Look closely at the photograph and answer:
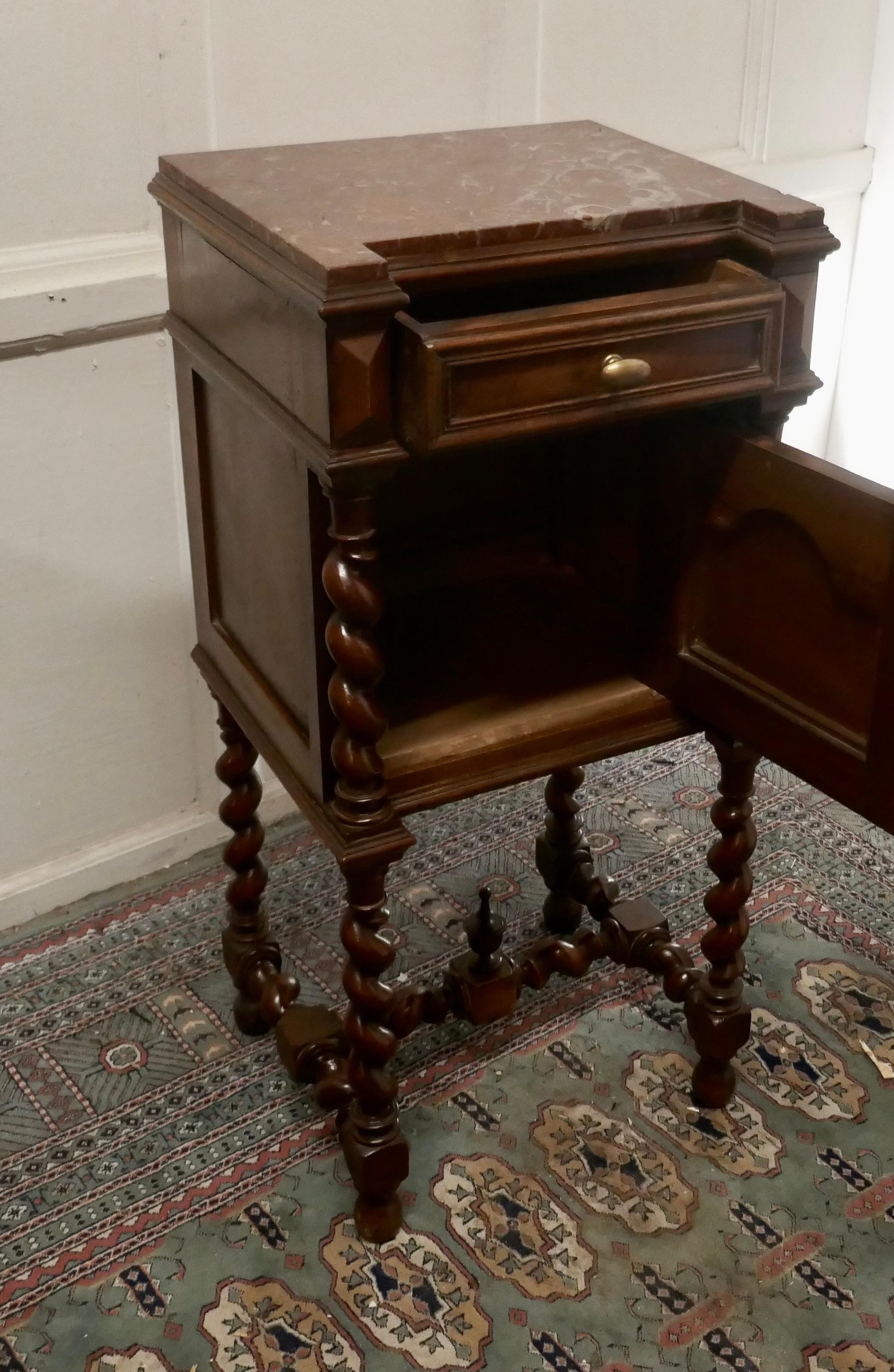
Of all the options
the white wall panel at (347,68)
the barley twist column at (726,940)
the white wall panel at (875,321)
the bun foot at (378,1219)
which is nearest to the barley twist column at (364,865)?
the bun foot at (378,1219)

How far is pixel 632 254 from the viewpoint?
146cm

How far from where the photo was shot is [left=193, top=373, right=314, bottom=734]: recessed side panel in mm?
1494

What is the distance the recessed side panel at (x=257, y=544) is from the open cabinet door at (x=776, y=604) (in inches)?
16.1

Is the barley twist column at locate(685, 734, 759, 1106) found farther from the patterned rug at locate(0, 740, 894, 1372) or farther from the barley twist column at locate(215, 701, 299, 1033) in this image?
the barley twist column at locate(215, 701, 299, 1033)

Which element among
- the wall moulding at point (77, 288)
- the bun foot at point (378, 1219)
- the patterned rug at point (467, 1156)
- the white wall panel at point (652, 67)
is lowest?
the patterned rug at point (467, 1156)

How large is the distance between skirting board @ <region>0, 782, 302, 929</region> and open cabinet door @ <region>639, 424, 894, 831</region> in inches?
37.9

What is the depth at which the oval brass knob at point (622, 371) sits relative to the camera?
1.36 meters

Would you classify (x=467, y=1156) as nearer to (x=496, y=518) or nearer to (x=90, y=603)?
(x=496, y=518)

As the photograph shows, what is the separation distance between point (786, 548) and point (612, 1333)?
89cm

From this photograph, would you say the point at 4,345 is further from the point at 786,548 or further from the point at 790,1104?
the point at 790,1104

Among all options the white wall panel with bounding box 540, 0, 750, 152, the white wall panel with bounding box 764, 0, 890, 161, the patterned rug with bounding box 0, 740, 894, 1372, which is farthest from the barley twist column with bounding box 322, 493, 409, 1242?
the white wall panel with bounding box 764, 0, 890, 161

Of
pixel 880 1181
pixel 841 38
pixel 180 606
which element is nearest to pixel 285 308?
pixel 180 606

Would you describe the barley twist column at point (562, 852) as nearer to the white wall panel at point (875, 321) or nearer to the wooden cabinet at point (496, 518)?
the wooden cabinet at point (496, 518)

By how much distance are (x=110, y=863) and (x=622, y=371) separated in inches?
54.4
